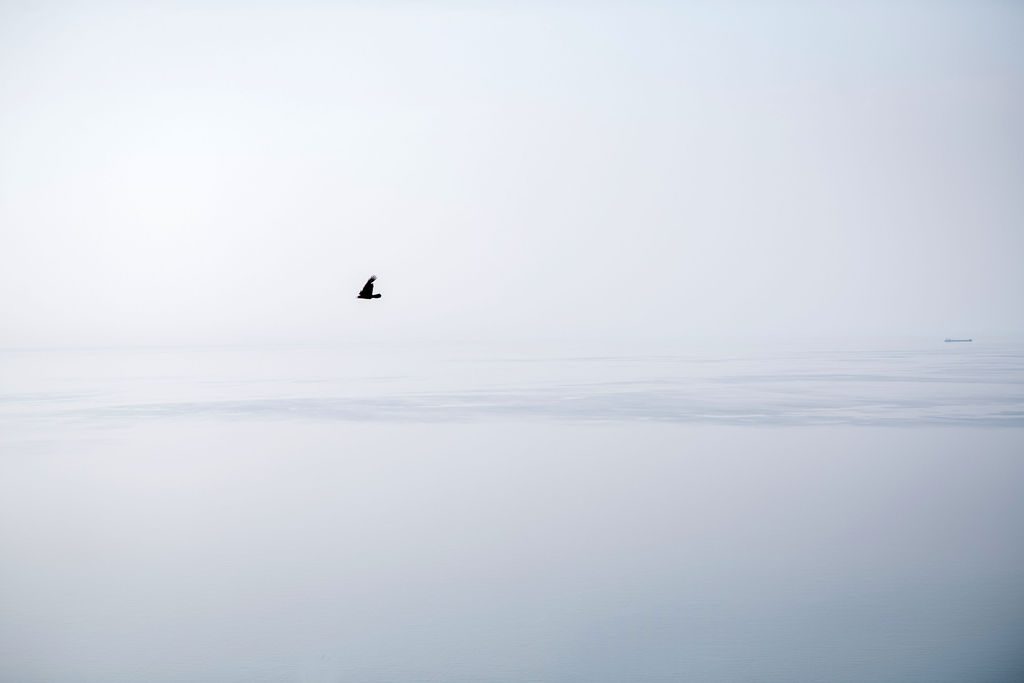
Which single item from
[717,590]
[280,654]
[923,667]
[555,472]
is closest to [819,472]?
[555,472]

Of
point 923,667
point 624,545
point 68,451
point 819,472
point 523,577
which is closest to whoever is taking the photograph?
point 923,667

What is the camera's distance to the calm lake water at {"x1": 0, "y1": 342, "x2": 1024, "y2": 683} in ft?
38.7

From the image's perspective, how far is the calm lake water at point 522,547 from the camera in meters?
11.8

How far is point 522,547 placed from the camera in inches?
643

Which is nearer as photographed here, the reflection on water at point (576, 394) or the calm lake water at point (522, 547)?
the calm lake water at point (522, 547)

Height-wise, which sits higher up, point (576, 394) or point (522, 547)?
point (576, 394)

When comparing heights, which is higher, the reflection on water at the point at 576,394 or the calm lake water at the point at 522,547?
the reflection on water at the point at 576,394

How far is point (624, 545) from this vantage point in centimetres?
1628

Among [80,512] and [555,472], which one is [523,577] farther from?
[80,512]

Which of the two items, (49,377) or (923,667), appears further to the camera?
(49,377)

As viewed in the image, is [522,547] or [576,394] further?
[576,394]

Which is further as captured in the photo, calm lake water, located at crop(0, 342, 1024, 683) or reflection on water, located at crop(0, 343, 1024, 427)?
reflection on water, located at crop(0, 343, 1024, 427)

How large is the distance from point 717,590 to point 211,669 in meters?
6.91

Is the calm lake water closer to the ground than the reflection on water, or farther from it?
closer to the ground
